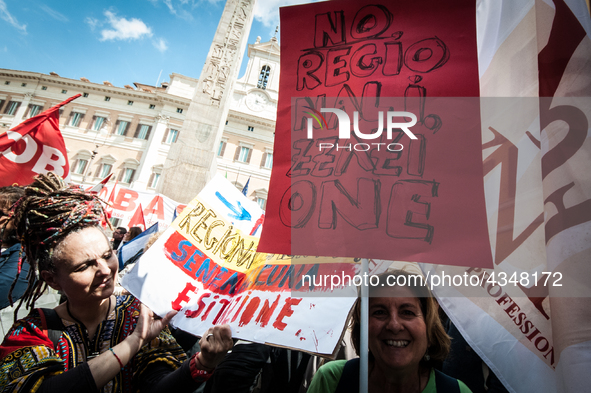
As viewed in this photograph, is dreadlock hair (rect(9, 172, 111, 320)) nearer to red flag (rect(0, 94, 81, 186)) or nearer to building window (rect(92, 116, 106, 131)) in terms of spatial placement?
red flag (rect(0, 94, 81, 186))

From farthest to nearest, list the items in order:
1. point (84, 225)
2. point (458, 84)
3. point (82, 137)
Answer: point (82, 137)
point (84, 225)
point (458, 84)

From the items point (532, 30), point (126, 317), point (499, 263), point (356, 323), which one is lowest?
point (126, 317)

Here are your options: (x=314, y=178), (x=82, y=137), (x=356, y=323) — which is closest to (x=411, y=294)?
(x=356, y=323)

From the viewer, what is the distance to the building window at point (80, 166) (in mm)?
23095

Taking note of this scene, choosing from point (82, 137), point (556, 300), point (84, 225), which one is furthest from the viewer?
point (82, 137)

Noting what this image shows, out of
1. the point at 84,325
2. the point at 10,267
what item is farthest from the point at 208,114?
the point at 84,325

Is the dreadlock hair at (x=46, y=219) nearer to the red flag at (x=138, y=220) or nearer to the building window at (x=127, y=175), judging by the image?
the red flag at (x=138, y=220)

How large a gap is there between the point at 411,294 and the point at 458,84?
98 cm

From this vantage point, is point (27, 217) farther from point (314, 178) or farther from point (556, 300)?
point (556, 300)

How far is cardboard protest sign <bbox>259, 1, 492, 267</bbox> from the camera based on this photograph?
1188mm

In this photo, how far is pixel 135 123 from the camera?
2498cm

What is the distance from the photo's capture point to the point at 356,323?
163 centimetres

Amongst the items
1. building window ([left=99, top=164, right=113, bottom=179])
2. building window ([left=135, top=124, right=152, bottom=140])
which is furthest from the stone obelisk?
building window ([left=99, top=164, right=113, bottom=179])

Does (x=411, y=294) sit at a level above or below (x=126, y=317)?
above
